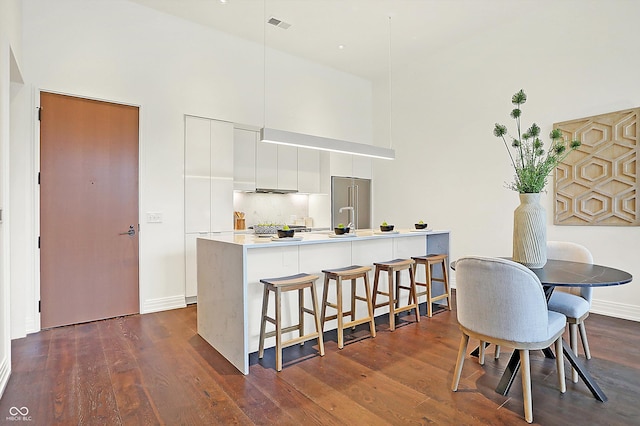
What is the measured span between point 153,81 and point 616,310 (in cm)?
620

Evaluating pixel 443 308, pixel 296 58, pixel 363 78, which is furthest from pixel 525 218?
pixel 363 78

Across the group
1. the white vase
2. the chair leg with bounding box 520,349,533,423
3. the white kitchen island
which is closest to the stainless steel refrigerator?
the white kitchen island

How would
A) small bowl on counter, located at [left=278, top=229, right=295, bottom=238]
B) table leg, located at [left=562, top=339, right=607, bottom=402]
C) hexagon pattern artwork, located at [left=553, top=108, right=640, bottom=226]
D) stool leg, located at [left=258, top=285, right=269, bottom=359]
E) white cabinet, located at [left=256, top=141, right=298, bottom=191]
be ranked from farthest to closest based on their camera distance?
white cabinet, located at [left=256, top=141, right=298, bottom=191]
hexagon pattern artwork, located at [left=553, top=108, right=640, bottom=226]
small bowl on counter, located at [left=278, top=229, right=295, bottom=238]
stool leg, located at [left=258, top=285, right=269, bottom=359]
table leg, located at [left=562, top=339, right=607, bottom=402]

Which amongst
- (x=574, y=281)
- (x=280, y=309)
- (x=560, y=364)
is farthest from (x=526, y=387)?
(x=280, y=309)

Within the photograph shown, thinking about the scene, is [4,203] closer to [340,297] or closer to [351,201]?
[340,297]

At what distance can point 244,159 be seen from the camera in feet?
16.9

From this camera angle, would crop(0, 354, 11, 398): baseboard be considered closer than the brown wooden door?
Yes

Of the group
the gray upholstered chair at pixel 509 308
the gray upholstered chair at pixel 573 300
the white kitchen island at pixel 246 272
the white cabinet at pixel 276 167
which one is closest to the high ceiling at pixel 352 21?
the white cabinet at pixel 276 167

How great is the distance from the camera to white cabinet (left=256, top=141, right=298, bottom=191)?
5.33 m

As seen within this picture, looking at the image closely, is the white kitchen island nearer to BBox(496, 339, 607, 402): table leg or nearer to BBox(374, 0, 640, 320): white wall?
BBox(496, 339, 607, 402): table leg

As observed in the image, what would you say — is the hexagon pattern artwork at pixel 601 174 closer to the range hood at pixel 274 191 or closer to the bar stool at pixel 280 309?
the bar stool at pixel 280 309

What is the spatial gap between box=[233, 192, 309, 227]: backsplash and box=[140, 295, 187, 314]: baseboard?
1589 mm

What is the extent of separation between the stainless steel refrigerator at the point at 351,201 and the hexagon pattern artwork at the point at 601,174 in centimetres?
303

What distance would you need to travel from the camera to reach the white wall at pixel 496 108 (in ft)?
12.8
